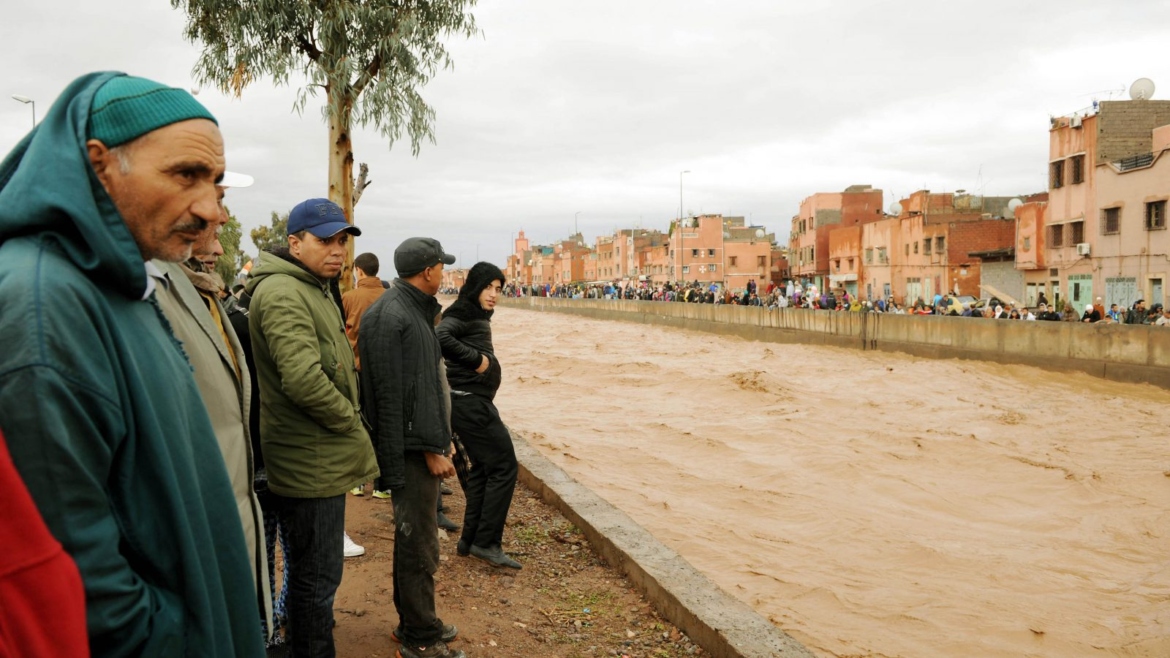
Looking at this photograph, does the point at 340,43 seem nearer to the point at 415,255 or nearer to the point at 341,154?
the point at 341,154

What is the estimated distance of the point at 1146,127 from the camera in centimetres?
3450

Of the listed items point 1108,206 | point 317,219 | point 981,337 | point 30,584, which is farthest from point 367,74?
point 1108,206

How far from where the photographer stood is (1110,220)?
33.4 meters

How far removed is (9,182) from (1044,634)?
6.10 metres

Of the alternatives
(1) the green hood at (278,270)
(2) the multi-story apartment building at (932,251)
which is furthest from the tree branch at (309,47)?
(2) the multi-story apartment building at (932,251)

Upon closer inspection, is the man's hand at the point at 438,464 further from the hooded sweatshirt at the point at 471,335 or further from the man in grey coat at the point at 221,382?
the man in grey coat at the point at 221,382

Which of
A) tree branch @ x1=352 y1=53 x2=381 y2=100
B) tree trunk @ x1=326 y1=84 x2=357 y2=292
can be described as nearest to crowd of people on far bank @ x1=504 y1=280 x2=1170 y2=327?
tree branch @ x1=352 y1=53 x2=381 y2=100

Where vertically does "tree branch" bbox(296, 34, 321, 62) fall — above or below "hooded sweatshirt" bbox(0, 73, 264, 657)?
above

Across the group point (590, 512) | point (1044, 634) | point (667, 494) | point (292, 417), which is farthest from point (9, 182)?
point (667, 494)

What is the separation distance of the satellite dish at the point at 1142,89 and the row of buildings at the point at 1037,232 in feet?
1.28

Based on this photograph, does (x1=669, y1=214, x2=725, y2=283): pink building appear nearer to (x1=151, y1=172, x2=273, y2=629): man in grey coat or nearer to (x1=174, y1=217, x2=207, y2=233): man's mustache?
(x1=151, y1=172, x2=273, y2=629): man in grey coat

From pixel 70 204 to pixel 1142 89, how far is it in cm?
4203

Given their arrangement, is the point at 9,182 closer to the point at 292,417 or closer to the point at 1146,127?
the point at 292,417

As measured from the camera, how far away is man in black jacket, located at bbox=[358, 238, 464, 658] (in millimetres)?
3859
